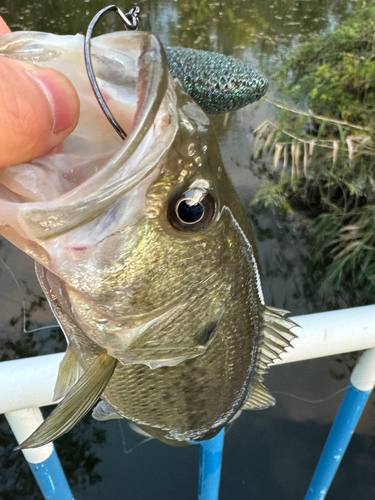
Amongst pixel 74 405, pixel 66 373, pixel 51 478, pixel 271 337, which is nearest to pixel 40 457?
pixel 51 478


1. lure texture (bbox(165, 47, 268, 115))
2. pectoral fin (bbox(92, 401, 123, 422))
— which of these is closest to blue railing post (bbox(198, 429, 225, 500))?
pectoral fin (bbox(92, 401, 123, 422))

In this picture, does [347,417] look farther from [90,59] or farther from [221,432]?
[90,59]

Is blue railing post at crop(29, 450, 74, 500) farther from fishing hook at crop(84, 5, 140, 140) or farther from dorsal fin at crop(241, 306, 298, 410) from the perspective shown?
fishing hook at crop(84, 5, 140, 140)

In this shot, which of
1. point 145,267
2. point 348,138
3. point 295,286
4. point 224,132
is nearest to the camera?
point 145,267

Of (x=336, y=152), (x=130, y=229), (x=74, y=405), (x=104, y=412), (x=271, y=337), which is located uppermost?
(x=130, y=229)

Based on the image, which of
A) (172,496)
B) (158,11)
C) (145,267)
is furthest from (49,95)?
(158,11)

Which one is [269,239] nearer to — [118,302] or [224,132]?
[224,132]
